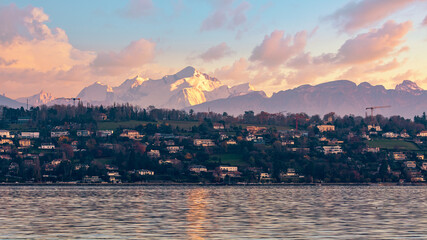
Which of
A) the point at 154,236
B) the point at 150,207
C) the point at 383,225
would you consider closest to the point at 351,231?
the point at 383,225

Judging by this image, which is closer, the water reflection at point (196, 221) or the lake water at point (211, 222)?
the lake water at point (211, 222)

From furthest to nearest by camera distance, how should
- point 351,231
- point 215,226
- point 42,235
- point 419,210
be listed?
point 419,210
point 215,226
point 351,231
point 42,235

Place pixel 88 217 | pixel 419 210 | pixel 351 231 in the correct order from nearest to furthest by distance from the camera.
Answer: pixel 351 231, pixel 88 217, pixel 419 210

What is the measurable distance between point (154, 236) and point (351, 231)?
1970 cm

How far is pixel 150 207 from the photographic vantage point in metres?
103

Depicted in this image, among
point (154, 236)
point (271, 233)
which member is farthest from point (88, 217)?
point (271, 233)

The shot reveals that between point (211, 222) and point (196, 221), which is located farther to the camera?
point (196, 221)

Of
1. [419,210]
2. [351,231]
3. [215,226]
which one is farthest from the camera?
[419,210]

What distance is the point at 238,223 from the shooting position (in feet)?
247

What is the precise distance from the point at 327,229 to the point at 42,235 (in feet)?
92.2

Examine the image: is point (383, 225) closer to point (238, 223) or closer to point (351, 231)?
point (351, 231)

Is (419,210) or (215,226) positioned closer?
(215,226)

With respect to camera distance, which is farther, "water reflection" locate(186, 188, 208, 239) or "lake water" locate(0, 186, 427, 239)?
"water reflection" locate(186, 188, 208, 239)

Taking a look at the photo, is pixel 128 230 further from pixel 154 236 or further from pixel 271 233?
pixel 271 233
